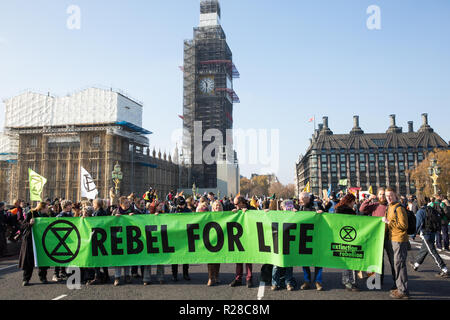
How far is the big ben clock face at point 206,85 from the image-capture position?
80.6m

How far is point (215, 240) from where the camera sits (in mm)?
7961

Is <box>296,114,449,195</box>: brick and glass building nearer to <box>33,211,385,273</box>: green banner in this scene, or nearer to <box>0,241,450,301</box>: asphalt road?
<box>0,241,450,301</box>: asphalt road

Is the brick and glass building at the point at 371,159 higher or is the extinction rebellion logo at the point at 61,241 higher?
the brick and glass building at the point at 371,159

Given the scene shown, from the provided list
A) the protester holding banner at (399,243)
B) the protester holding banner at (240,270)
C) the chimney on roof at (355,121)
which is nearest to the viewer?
the protester holding banner at (399,243)

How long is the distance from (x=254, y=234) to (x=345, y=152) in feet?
383

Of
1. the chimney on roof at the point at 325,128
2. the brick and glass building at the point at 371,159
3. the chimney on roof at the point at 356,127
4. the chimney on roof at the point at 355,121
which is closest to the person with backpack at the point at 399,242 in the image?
the brick and glass building at the point at 371,159

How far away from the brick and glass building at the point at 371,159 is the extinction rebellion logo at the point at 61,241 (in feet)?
363

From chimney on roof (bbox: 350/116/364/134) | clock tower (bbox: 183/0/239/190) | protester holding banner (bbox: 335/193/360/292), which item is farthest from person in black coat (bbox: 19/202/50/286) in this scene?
chimney on roof (bbox: 350/116/364/134)

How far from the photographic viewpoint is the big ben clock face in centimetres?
8056

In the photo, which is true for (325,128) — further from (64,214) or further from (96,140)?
(64,214)

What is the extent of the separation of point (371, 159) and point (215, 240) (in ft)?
392

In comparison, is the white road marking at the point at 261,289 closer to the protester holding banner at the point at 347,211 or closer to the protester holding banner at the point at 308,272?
the protester holding banner at the point at 308,272

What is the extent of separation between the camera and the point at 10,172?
6869 cm

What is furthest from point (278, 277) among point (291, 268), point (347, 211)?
point (347, 211)
